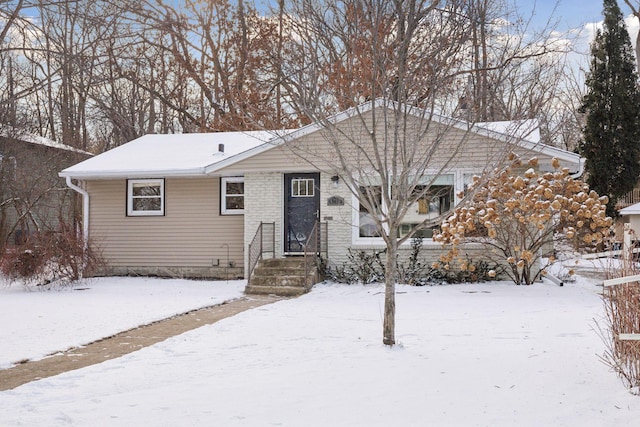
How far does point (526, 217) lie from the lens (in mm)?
12195

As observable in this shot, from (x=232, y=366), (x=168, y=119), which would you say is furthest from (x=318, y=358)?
(x=168, y=119)

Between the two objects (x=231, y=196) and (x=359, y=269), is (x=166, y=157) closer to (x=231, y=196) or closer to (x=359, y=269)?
(x=231, y=196)

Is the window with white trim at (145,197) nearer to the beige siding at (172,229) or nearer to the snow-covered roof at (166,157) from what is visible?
the beige siding at (172,229)

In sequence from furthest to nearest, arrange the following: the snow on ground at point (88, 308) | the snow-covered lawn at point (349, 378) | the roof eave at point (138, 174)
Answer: the roof eave at point (138, 174)
the snow on ground at point (88, 308)
the snow-covered lawn at point (349, 378)

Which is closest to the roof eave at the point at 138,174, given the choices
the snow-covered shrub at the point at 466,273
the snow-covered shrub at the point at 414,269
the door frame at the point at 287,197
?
the door frame at the point at 287,197

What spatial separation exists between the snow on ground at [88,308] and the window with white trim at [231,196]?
1996 millimetres

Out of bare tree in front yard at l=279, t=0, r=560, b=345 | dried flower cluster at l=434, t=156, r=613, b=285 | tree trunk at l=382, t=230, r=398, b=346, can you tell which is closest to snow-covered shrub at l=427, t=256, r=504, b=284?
dried flower cluster at l=434, t=156, r=613, b=285

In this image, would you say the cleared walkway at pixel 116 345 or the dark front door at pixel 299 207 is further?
the dark front door at pixel 299 207

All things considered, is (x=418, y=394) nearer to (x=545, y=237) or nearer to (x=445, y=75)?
(x=445, y=75)

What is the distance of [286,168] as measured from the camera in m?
14.7

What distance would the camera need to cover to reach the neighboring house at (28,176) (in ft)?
74.9

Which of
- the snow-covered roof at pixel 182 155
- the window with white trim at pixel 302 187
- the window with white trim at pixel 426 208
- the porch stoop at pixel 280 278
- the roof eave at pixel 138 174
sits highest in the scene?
the snow-covered roof at pixel 182 155

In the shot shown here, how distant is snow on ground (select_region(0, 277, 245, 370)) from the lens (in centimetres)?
813

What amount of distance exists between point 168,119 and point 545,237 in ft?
69.9
